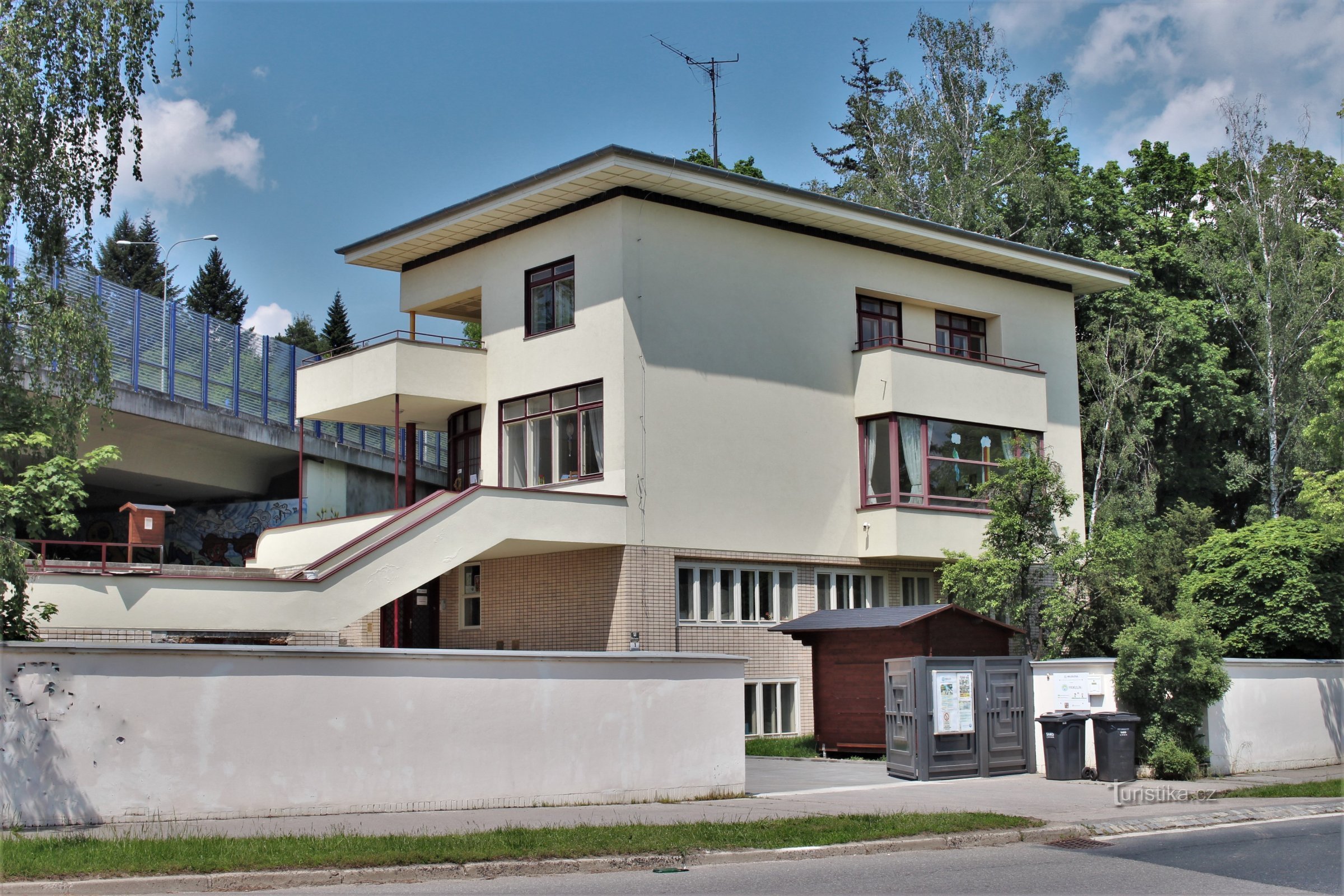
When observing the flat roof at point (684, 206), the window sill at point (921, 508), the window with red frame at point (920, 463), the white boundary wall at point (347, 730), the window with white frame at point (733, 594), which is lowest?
the white boundary wall at point (347, 730)

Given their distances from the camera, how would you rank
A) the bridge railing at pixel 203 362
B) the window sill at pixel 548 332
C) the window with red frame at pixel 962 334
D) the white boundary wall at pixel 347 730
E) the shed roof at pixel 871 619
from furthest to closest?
the window with red frame at pixel 962 334 → the bridge railing at pixel 203 362 → the window sill at pixel 548 332 → the shed roof at pixel 871 619 → the white boundary wall at pixel 347 730

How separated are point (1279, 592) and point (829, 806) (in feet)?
43.7

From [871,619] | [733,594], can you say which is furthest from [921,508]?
Result: [871,619]

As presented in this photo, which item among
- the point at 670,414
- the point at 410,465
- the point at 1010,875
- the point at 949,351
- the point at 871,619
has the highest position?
the point at 949,351

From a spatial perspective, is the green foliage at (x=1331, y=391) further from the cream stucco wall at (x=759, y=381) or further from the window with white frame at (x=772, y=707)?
the window with white frame at (x=772, y=707)

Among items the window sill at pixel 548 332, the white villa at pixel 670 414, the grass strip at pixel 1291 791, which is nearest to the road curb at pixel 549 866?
the grass strip at pixel 1291 791

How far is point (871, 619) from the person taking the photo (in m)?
21.0

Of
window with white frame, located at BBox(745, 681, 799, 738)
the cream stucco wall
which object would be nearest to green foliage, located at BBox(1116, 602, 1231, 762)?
window with white frame, located at BBox(745, 681, 799, 738)

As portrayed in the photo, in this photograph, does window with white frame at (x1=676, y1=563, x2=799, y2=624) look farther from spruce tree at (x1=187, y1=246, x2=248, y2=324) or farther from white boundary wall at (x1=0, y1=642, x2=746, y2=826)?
spruce tree at (x1=187, y1=246, x2=248, y2=324)

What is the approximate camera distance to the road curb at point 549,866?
952cm

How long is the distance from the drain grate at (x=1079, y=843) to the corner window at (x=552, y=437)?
13.9m

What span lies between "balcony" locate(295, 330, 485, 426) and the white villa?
63mm

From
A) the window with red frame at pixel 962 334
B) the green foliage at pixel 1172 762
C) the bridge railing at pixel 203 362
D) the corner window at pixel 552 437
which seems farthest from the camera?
the window with red frame at pixel 962 334

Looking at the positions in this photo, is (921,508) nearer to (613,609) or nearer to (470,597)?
(613,609)
